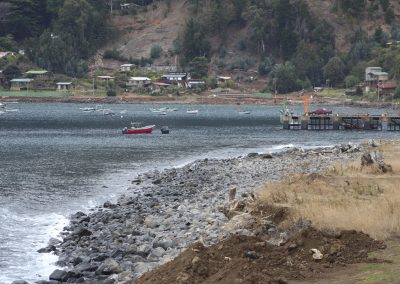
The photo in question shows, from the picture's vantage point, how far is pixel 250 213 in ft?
100

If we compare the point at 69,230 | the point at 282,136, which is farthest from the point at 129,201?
the point at 282,136

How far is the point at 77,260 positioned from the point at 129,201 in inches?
640

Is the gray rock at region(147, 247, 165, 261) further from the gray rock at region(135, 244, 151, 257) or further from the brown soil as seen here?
the brown soil

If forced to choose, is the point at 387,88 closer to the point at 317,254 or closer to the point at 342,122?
the point at 342,122

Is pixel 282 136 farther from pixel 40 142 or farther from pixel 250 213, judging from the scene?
pixel 250 213

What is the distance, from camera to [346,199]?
1264 inches

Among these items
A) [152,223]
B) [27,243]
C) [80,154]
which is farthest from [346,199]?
[80,154]

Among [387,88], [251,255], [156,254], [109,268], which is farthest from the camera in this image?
[387,88]

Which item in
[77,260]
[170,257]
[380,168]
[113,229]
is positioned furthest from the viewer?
[380,168]

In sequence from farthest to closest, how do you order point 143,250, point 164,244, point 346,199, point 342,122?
point 342,122 → point 346,199 → point 164,244 → point 143,250

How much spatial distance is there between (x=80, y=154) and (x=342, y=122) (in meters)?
49.1

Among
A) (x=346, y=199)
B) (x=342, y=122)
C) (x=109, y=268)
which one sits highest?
(x=346, y=199)

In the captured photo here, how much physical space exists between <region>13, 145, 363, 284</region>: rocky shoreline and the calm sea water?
1353mm

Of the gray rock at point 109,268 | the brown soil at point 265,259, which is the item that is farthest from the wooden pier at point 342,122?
the brown soil at point 265,259
